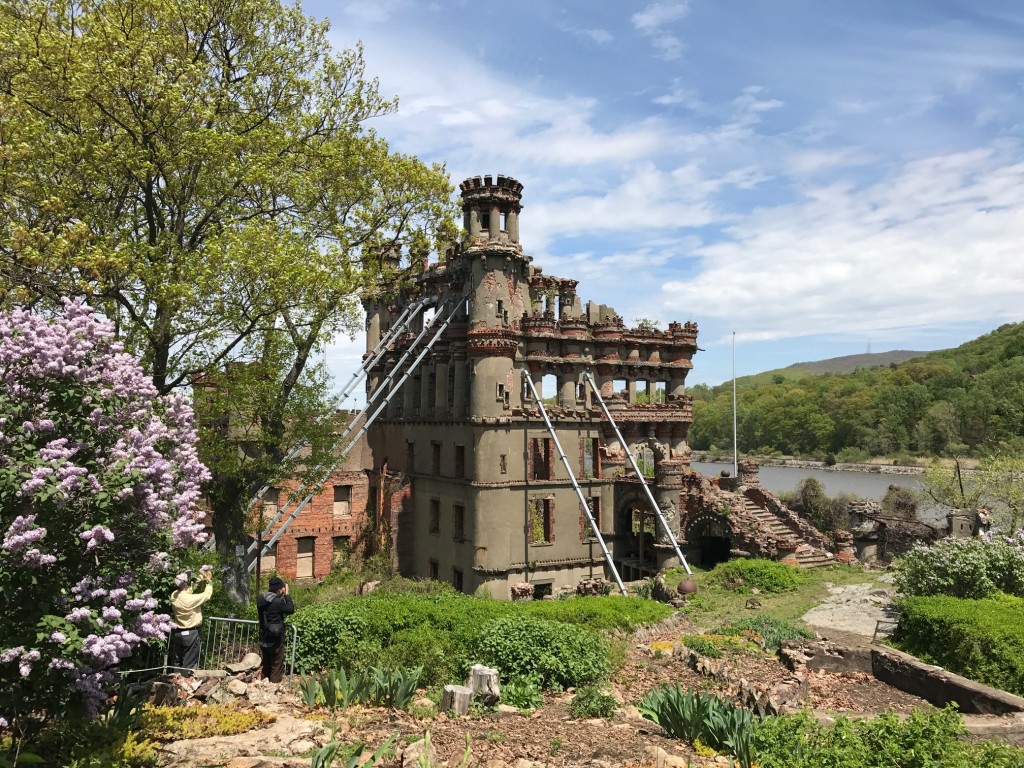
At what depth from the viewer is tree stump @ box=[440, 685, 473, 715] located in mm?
11359

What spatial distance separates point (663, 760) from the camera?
9.13 m

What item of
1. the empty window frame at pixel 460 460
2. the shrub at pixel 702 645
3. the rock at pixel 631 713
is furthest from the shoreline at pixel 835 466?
the rock at pixel 631 713

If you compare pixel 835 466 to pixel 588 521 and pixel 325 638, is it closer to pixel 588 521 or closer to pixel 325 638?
pixel 588 521

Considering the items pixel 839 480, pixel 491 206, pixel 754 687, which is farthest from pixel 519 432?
pixel 839 480

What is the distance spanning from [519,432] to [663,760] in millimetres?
23418

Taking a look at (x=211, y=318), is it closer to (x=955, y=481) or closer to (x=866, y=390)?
(x=955, y=481)

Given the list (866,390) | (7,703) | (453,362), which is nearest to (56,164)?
(7,703)

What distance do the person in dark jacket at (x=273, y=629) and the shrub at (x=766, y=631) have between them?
11.6m

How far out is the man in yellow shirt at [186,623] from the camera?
1153 cm

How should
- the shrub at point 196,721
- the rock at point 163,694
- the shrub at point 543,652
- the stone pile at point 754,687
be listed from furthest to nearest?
the shrub at point 543,652, the stone pile at point 754,687, the rock at point 163,694, the shrub at point 196,721

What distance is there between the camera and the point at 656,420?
121 feet

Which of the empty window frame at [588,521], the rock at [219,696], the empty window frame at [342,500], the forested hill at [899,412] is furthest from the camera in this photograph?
the forested hill at [899,412]

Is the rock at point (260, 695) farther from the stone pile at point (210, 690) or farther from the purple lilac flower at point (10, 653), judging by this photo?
the purple lilac flower at point (10, 653)

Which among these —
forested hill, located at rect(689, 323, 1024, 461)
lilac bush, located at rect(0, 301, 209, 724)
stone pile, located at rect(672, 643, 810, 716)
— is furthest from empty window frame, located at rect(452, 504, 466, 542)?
forested hill, located at rect(689, 323, 1024, 461)
